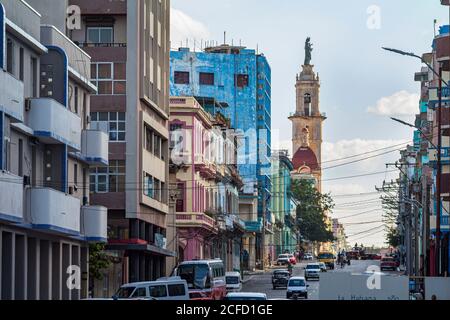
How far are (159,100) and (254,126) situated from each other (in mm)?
75580

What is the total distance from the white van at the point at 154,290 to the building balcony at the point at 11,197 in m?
5.49

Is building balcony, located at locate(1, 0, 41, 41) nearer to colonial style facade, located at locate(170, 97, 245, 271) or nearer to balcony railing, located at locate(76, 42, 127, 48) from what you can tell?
balcony railing, located at locate(76, 42, 127, 48)

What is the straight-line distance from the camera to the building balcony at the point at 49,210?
44125 mm

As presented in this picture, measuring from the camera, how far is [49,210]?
4459 centimetres

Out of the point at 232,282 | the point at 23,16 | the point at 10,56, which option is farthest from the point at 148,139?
the point at 10,56

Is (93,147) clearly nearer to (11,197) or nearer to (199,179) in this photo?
(11,197)

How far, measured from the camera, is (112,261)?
6925 centimetres

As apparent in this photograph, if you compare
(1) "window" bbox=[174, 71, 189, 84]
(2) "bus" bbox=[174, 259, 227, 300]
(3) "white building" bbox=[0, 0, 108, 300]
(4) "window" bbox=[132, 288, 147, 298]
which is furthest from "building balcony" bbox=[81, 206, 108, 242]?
(1) "window" bbox=[174, 71, 189, 84]

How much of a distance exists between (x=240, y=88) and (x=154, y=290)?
10738 cm

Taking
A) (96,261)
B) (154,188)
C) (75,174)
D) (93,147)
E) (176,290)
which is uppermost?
(93,147)

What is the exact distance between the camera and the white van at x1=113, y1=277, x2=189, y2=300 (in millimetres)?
45750

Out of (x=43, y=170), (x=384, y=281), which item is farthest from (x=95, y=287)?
(x=384, y=281)

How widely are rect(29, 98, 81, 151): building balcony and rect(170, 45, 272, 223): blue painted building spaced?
86.2 meters

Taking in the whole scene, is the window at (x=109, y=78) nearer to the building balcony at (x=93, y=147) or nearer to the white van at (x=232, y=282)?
the white van at (x=232, y=282)
